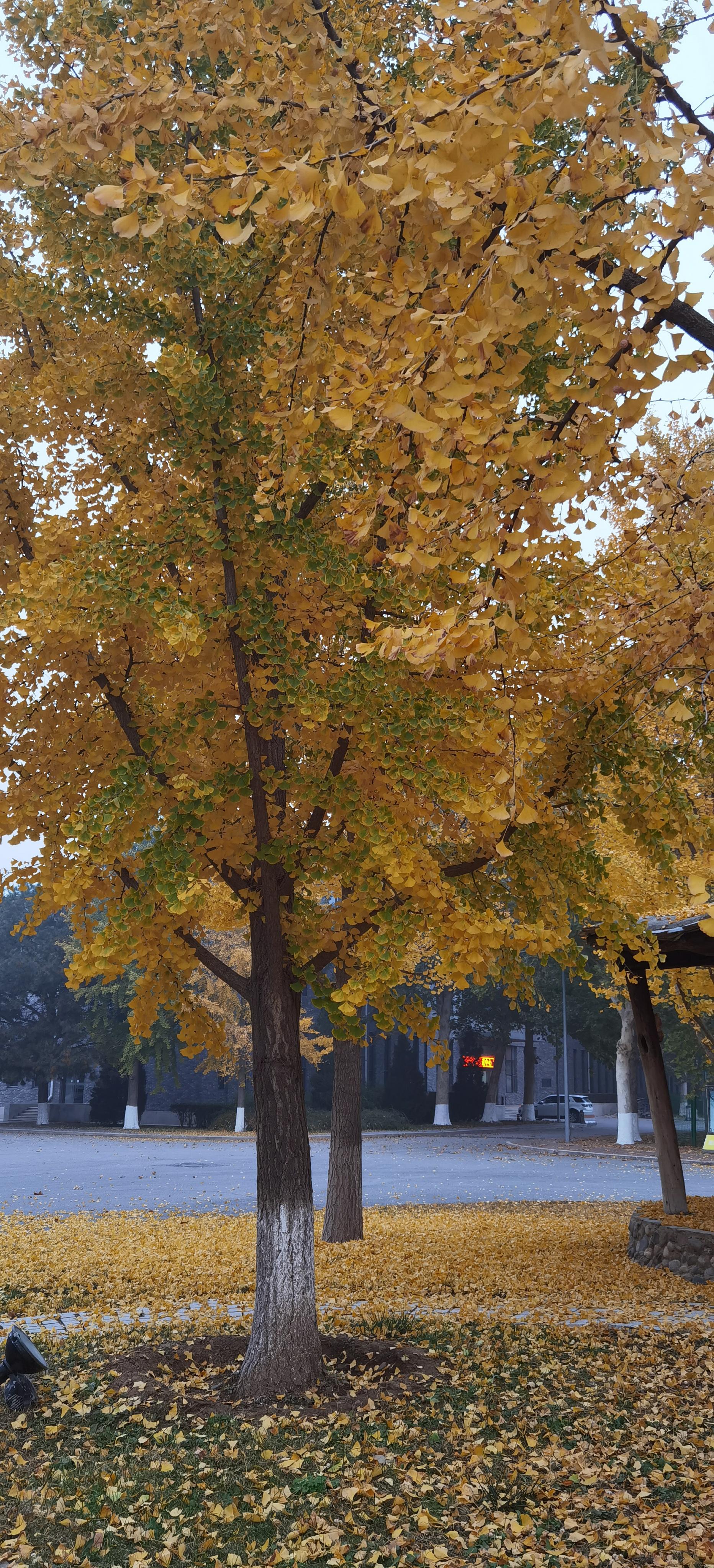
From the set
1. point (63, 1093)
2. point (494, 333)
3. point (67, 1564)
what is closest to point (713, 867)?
point (494, 333)

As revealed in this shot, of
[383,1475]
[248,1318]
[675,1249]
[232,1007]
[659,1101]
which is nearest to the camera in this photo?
[383,1475]

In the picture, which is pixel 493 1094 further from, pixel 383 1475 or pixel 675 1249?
pixel 383 1475

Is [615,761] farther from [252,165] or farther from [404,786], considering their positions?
[252,165]

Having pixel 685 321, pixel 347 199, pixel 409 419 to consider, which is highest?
pixel 685 321

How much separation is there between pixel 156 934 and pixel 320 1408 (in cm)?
278

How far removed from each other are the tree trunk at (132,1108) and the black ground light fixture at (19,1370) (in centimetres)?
3503

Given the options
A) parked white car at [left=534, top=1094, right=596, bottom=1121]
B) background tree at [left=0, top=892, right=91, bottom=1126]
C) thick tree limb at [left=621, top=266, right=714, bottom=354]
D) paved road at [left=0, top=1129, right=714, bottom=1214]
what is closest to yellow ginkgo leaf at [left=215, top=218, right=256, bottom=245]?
thick tree limb at [left=621, top=266, right=714, bottom=354]

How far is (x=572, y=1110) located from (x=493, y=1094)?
23.9 ft

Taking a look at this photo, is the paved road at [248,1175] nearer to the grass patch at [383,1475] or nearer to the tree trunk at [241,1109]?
the tree trunk at [241,1109]

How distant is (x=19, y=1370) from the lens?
237 inches

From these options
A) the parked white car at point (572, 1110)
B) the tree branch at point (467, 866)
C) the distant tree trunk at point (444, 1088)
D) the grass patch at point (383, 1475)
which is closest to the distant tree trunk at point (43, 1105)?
the distant tree trunk at point (444, 1088)

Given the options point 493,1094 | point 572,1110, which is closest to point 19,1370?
point 493,1094

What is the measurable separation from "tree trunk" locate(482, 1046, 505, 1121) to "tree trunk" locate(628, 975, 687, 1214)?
1258 inches

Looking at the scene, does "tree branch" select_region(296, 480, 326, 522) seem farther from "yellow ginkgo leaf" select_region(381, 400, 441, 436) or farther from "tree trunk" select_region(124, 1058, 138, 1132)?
"tree trunk" select_region(124, 1058, 138, 1132)
